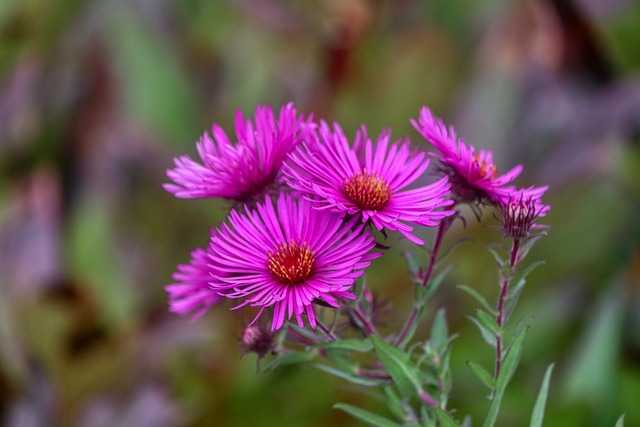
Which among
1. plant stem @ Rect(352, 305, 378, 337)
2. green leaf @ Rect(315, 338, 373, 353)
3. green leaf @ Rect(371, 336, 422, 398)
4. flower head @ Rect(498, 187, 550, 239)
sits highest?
flower head @ Rect(498, 187, 550, 239)

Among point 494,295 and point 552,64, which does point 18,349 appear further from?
point 552,64

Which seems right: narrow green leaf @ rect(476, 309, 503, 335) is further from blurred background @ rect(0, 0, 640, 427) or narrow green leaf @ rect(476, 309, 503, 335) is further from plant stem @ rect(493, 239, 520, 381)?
blurred background @ rect(0, 0, 640, 427)

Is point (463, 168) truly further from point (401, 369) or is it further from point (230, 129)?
point (230, 129)

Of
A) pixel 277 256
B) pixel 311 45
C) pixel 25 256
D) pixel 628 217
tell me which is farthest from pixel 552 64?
pixel 277 256

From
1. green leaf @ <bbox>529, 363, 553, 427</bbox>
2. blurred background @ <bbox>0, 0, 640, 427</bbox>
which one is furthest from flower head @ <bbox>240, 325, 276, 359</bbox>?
blurred background @ <bbox>0, 0, 640, 427</bbox>

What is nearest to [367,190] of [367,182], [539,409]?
[367,182]

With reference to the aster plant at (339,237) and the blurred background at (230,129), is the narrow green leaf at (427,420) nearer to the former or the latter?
the aster plant at (339,237)

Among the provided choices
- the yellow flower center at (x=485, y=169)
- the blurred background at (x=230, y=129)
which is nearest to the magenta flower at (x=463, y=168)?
the yellow flower center at (x=485, y=169)
